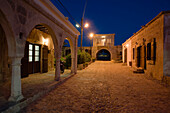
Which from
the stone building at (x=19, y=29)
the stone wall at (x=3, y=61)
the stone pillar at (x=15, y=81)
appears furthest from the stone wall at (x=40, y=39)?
the stone pillar at (x=15, y=81)

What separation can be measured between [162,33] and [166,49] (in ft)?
2.92

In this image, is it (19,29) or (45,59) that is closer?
(19,29)

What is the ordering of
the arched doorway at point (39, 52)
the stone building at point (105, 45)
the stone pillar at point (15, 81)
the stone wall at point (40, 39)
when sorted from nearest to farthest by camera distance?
the stone pillar at point (15, 81) → the stone wall at point (40, 39) → the arched doorway at point (39, 52) → the stone building at point (105, 45)

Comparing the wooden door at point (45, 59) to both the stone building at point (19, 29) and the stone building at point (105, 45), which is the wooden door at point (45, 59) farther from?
the stone building at point (105, 45)

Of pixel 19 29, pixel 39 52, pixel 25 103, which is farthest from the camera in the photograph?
pixel 39 52

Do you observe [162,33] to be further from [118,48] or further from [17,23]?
[118,48]

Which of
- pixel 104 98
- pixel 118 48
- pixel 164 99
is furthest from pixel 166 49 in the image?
pixel 118 48

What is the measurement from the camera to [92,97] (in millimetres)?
3586

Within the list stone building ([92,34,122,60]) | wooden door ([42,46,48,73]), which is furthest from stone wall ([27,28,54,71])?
stone building ([92,34,122,60])

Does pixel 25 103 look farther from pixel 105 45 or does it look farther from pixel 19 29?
pixel 105 45

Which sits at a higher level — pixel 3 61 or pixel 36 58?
pixel 36 58

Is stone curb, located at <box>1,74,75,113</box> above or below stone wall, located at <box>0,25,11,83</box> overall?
below

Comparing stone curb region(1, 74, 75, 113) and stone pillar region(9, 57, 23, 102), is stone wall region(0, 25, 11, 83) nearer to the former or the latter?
stone curb region(1, 74, 75, 113)

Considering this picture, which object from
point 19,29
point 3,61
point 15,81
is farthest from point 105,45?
point 15,81
